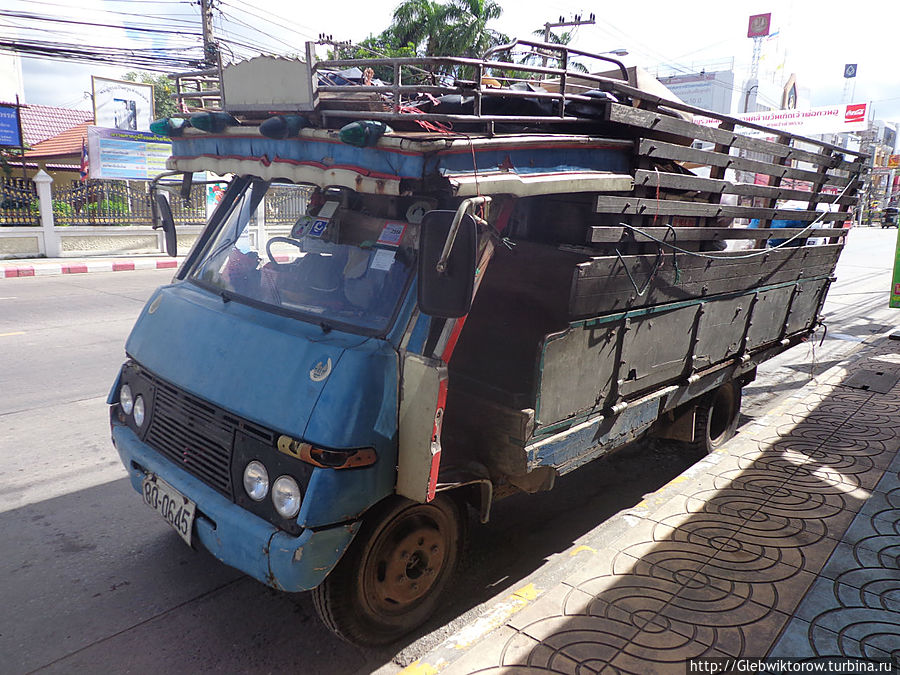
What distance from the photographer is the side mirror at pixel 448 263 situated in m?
2.31

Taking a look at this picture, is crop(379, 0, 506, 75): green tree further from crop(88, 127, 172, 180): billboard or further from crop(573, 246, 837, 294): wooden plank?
crop(573, 246, 837, 294): wooden plank

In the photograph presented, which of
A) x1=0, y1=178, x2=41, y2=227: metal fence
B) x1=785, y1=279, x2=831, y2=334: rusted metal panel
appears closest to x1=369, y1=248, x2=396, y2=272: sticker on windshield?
x1=785, y1=279, x2=831, y2=334: rusted metal panel

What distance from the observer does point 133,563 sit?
3.33 m

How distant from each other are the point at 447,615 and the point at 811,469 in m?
3.18

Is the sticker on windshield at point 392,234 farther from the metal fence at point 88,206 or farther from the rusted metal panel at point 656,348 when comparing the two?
the metal fence at point 88,206

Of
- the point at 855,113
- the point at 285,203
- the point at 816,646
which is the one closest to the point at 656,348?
the point at 816,646

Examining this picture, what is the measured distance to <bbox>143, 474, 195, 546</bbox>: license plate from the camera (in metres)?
2.72

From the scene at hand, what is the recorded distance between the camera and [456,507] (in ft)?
9.83

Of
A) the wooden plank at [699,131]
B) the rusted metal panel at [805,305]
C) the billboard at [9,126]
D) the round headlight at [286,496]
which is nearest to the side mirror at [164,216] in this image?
the round headlight at [286,496]

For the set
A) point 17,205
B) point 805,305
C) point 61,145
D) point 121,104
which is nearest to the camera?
point 805,305

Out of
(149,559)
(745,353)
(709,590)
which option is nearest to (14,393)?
(149,559)

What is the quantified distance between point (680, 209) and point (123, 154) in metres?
17.5

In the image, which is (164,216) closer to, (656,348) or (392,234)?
(392,234)

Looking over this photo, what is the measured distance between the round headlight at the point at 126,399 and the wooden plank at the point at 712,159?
2997 mm
